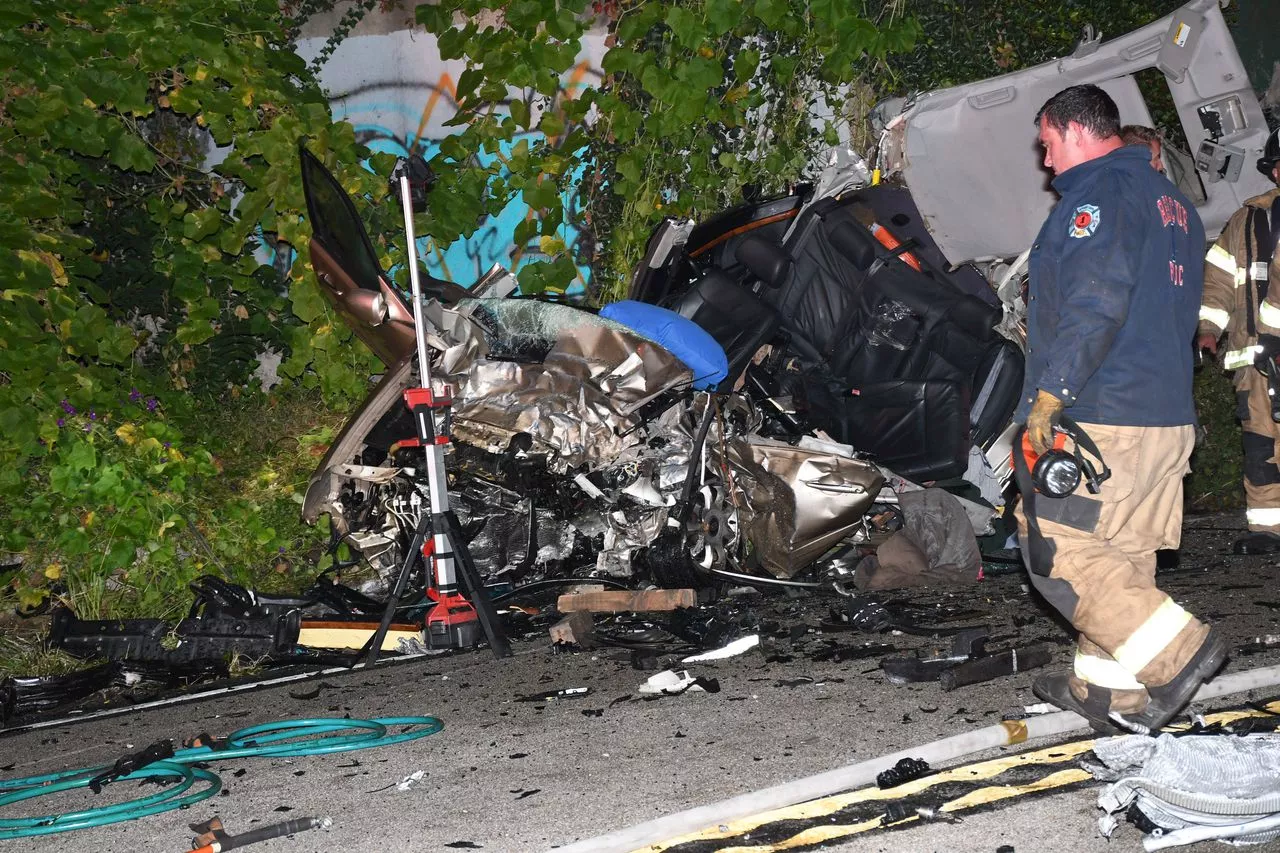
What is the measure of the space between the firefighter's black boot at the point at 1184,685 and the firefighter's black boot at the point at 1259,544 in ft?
11.2

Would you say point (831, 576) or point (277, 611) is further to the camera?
point (831, 576)

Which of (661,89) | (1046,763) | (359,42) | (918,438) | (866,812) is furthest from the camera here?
(359,42)

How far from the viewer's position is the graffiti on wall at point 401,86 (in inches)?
344

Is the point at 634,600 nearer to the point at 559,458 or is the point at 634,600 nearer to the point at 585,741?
the point at 559,458

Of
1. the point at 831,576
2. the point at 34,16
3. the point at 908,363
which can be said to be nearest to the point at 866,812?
the point at 831,576

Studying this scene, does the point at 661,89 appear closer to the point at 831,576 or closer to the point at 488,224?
the point at 488,224

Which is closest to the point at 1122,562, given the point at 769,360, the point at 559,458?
the point at 559,458

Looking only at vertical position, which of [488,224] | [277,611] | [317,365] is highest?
[488,224]

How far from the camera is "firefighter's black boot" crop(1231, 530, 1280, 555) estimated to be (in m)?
6.73

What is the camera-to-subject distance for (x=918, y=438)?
666cm

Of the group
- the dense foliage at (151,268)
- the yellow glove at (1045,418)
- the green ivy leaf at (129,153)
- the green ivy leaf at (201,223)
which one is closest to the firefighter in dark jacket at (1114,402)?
the yellow glove at (1045,418)

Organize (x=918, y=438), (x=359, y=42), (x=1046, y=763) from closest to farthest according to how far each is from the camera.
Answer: (x=1046, y=763)
(x=918, y=438)
(x=359, y=42)

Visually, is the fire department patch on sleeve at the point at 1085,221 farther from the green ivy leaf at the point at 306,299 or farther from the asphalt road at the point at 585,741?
the green ivy leaf at the point at 306,299

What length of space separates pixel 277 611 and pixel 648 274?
266 centimetres
